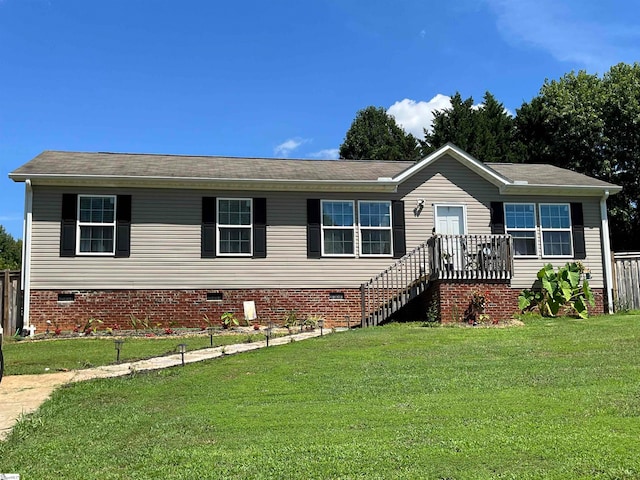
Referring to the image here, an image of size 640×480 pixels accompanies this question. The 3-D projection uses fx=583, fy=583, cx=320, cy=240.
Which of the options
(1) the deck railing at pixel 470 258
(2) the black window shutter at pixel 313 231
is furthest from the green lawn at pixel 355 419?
(2) the black window shutter at pixel 313 231

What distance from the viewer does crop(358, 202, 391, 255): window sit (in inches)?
602

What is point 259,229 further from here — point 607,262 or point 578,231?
point 607,262

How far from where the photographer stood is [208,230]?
14.6m

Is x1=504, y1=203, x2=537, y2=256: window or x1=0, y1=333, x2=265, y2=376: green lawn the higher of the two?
x1=504, y1=203, x2=537, y2=256: window

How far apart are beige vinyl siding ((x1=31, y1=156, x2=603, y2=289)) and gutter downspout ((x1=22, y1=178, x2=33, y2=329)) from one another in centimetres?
13

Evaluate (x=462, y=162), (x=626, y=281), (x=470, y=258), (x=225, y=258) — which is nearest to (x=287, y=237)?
(x=225, y=258)

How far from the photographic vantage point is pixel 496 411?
5453 millimetres

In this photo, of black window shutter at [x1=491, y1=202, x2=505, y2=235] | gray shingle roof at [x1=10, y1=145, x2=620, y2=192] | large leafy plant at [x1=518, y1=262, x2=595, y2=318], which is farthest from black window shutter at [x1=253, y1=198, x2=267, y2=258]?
large leafy plant at [x1=518, y1=262, x2=595, y2=318]

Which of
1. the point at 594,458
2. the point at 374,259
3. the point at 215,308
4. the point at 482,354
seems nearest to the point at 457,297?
the point at 374,259

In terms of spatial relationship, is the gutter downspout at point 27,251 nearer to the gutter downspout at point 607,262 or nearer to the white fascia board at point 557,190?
the white fascia board at point 557,190

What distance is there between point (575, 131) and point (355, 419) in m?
27.0

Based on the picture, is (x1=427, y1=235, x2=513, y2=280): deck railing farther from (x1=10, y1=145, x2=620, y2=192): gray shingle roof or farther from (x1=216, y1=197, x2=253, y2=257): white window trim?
(x1=216, y1=197, x2=253, y2=257): white window trim

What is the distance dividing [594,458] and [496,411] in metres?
1.38

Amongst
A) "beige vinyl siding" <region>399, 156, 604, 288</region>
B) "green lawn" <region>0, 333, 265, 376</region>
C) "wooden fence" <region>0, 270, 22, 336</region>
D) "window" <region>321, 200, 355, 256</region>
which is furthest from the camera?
"beige vinyl siding" <region>399, 156, 604, 288</region>
